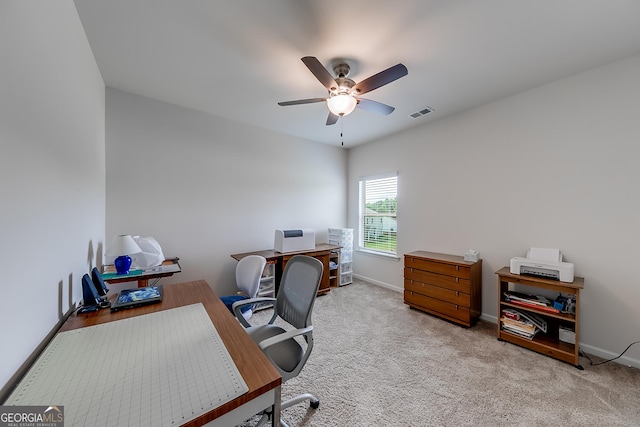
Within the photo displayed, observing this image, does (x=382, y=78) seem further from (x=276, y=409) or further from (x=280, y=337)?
(x=276, y=409)

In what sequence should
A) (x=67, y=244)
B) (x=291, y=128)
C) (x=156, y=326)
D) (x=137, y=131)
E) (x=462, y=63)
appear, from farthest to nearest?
(x=291, y=128), (x=137, y=131), (x=462, y=63), (x=67, y=244), (x=156, y=326)

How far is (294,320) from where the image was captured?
154 centimetres

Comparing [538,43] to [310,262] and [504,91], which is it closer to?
[504,91]

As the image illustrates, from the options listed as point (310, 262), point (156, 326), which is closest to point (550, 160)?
point (310, 262)

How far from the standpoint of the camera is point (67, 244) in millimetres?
1349

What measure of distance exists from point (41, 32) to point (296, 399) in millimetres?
2476

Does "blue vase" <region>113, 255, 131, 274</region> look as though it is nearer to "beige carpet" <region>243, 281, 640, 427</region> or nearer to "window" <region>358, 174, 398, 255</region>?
"beige carpet" <region>243, 281, 640, 427</region>

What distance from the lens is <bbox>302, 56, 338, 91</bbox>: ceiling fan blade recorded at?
160 cm

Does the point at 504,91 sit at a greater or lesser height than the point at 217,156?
greater

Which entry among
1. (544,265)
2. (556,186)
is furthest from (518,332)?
(556,186)

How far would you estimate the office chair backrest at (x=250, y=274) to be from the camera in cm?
225

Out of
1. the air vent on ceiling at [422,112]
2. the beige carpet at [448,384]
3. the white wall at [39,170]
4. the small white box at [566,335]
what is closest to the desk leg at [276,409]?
the beige carpet at [448,384]

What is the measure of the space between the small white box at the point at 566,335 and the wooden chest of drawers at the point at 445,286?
71cm

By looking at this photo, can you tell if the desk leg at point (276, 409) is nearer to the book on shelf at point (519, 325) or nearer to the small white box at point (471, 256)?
the book on shelf at point (519, 325)
